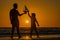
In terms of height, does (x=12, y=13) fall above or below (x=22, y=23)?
above

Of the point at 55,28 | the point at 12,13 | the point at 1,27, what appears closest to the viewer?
the point at 12,13

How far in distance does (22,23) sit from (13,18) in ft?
44.5

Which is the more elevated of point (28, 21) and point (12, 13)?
point (12, 13)

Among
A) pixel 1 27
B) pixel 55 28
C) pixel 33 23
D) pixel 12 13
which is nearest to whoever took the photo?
pixel 12 13

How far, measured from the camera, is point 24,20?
30453mm

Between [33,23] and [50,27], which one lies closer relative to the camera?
[33,23]

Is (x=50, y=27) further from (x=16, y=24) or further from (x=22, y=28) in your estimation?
(x=16, y=24)

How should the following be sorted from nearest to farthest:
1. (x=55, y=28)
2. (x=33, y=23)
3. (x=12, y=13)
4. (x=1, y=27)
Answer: (x=12, y=13)
(x=33, y=23)
(x=55, y=28)
(x=1, y=27)

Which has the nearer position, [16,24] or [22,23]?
[16,24]

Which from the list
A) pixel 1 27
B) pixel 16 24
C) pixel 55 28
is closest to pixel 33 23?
pixel 16 24

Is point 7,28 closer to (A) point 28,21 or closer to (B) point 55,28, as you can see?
(A) point 28,21

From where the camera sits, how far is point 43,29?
30.9 metres

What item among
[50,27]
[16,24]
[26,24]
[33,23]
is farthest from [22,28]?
[16,24]

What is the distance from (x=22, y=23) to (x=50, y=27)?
300cm
